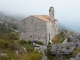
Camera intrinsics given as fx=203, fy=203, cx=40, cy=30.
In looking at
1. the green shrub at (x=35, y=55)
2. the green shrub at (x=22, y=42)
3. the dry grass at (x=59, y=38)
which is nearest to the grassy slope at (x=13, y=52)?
the green shrub at (x=35, y=55)

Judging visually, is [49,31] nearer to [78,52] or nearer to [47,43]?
[47,43]

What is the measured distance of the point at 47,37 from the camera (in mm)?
38406

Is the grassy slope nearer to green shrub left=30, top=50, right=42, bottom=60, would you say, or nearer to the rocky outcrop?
green shrub left=30, top=50, right=42, bottom=60

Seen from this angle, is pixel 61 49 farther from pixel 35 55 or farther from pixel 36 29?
pixel 36 29

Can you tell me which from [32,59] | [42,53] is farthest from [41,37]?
[32,59]

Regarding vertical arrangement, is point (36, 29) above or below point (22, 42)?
above

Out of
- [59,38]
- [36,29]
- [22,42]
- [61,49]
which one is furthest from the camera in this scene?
[59,38]

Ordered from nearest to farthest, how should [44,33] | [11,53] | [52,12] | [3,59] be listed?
[3,59], [11,53], [44,33], [52,12]

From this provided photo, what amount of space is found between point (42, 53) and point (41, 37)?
7657mm

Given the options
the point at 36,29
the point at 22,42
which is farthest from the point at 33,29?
the point at 22,42

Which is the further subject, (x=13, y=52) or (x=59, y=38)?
(x=59, y=38)

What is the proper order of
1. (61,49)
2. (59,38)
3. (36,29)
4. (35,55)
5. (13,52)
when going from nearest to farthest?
(35,55) → (13,52) → (61,49) → (36,29) → (59,38)

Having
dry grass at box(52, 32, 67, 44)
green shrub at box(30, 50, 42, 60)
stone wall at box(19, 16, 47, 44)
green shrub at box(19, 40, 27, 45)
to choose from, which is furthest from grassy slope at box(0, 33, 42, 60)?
dry grass at box(52, 32, 67, 44)

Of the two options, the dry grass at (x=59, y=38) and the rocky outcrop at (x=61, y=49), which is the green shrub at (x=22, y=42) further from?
the rocky outcrop at (x=61, y=49)
